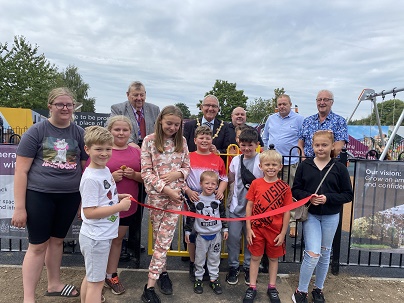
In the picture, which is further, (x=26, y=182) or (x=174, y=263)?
(x=174, y=263)

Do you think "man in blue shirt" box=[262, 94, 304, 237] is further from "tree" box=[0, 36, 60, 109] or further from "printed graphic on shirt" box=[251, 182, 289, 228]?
"tree" box=[0, 36, 60, 109]

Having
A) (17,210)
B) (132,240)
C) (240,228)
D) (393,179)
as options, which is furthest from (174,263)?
(393,179)

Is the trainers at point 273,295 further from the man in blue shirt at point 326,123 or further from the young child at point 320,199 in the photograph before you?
the man in blue shirt at point 326,123

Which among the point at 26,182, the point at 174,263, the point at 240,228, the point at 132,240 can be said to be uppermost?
the point at 26,182

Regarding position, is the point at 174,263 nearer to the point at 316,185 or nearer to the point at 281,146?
the point at 316,185

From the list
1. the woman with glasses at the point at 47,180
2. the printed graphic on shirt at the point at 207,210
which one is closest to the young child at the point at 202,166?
the printed graphic on shirt at the point at 207,210

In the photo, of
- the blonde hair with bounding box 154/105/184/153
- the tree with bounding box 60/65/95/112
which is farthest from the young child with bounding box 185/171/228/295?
the tree with bounding box 60/65/95/112

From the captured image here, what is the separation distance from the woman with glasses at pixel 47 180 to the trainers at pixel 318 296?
2.67 meters

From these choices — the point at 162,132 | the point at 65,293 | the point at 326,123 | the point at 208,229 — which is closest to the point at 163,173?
the point at 162,132

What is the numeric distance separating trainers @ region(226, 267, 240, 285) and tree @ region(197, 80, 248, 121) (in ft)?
141

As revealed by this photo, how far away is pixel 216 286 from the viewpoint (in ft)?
11.0

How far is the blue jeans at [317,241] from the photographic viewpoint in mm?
3088

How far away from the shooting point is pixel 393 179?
12.2ft

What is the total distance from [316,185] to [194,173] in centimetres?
128
